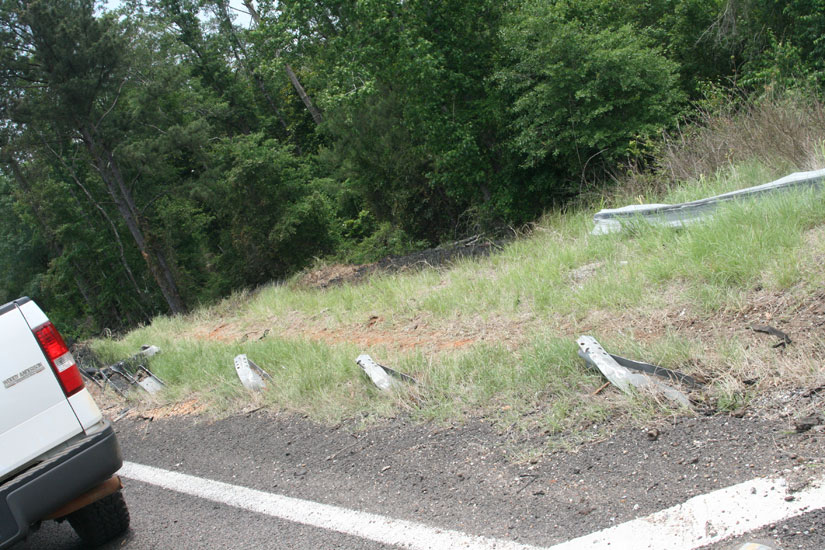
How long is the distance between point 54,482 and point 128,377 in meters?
4.50

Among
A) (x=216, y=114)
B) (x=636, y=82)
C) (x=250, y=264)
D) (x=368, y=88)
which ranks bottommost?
(x=250, y=264)

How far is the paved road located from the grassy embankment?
11.9 inches

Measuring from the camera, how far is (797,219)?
5160 millimetres

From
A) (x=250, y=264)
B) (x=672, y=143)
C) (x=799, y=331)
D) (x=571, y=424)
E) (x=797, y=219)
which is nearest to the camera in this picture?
(x=571, y=424)

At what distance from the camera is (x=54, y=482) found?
3311 millimetres

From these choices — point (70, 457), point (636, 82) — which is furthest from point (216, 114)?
point (70, 457)

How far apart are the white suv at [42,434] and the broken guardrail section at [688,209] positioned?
5344 millimetres

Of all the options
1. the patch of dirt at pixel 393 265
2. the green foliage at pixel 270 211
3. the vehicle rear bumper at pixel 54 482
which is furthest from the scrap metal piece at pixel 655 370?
the green foliage at pixel 270 211

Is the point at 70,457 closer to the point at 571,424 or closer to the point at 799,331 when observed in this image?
the point at 571,424

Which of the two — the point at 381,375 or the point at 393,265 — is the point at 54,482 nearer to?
the point at 381,375

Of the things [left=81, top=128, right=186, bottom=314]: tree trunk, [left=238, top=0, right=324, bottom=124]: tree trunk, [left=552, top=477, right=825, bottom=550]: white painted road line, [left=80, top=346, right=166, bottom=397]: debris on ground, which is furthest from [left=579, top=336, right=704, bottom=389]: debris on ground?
[left=238, top=0, right=324, bottom=124]: tree trunk

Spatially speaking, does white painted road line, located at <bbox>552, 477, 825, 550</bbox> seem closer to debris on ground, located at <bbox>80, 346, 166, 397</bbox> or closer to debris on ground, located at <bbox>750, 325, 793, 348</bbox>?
debris on ground, located at <bbox>750, 325, 793, 348</bbox>

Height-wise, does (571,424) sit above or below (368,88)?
below

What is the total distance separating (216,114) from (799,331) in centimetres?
3230
